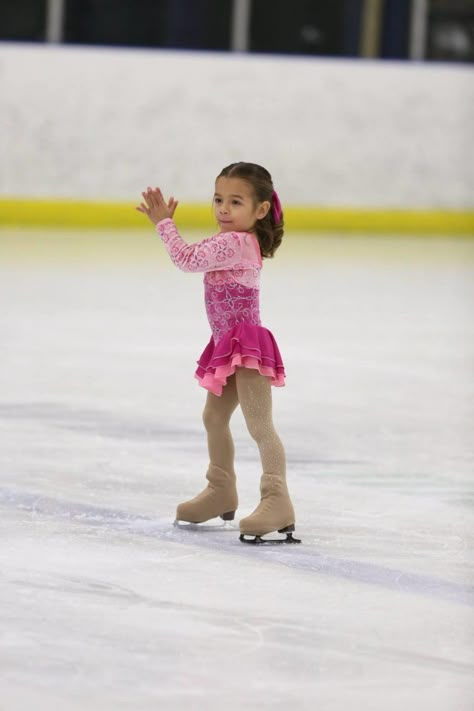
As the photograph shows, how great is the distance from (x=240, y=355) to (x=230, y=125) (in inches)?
332


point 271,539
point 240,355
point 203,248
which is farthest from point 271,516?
point 203,248

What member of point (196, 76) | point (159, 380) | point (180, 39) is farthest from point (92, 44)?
point (159, 380)

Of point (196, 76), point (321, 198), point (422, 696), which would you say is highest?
point (196, 76)

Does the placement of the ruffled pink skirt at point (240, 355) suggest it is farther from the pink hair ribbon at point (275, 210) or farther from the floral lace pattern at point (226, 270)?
the pink hair ribbon at point (275, 210)

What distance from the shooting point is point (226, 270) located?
3117 mm

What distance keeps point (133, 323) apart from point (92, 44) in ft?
22.5

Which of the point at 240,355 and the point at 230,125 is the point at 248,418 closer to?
the point at 240,355

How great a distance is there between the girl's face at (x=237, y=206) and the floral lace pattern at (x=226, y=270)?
0.03 meters

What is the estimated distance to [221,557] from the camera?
2.95 m

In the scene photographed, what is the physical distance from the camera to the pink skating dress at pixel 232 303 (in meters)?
3.08

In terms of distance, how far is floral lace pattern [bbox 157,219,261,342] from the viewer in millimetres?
3076

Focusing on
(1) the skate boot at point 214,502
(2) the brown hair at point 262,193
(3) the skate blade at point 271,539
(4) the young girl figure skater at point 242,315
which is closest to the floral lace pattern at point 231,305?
(4) the young girl figure skater at point 242,315

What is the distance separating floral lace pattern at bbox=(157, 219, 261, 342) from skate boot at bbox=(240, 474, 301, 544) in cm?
32

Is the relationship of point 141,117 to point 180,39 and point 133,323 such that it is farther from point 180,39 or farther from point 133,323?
point 133,323
